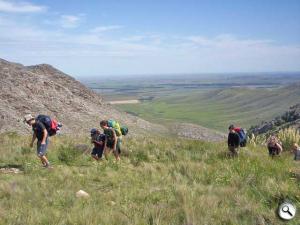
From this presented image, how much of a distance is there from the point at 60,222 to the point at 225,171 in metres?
5.44

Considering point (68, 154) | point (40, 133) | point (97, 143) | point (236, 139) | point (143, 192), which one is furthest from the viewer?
point (236, 139)

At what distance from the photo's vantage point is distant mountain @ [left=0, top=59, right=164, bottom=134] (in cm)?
2784

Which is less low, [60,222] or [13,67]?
[13,67]

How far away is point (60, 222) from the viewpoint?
6.97m

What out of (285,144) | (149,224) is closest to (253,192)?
(149,224)

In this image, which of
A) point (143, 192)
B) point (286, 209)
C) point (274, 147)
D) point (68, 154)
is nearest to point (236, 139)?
point (274, 147)

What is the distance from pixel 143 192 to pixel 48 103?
23041 mm

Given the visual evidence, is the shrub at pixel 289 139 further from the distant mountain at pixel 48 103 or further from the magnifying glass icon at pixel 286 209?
the magnifying glass icon at pixel 286 209

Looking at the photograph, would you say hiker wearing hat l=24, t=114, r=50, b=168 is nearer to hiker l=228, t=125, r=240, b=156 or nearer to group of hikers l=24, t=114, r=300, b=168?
group of hikers l=24, t=114, r=300, b=168

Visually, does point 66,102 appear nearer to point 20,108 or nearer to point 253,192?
point 20,108

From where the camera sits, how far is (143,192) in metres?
8.98

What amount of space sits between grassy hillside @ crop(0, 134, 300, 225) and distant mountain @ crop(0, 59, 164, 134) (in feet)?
47.2

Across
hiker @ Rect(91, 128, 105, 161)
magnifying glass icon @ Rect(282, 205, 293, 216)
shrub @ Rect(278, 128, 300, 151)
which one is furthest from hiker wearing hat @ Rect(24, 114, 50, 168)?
shrub @ Rect(278, 128, 300, 151)

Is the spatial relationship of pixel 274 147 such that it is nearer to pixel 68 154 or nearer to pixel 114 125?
pixel 114 125
